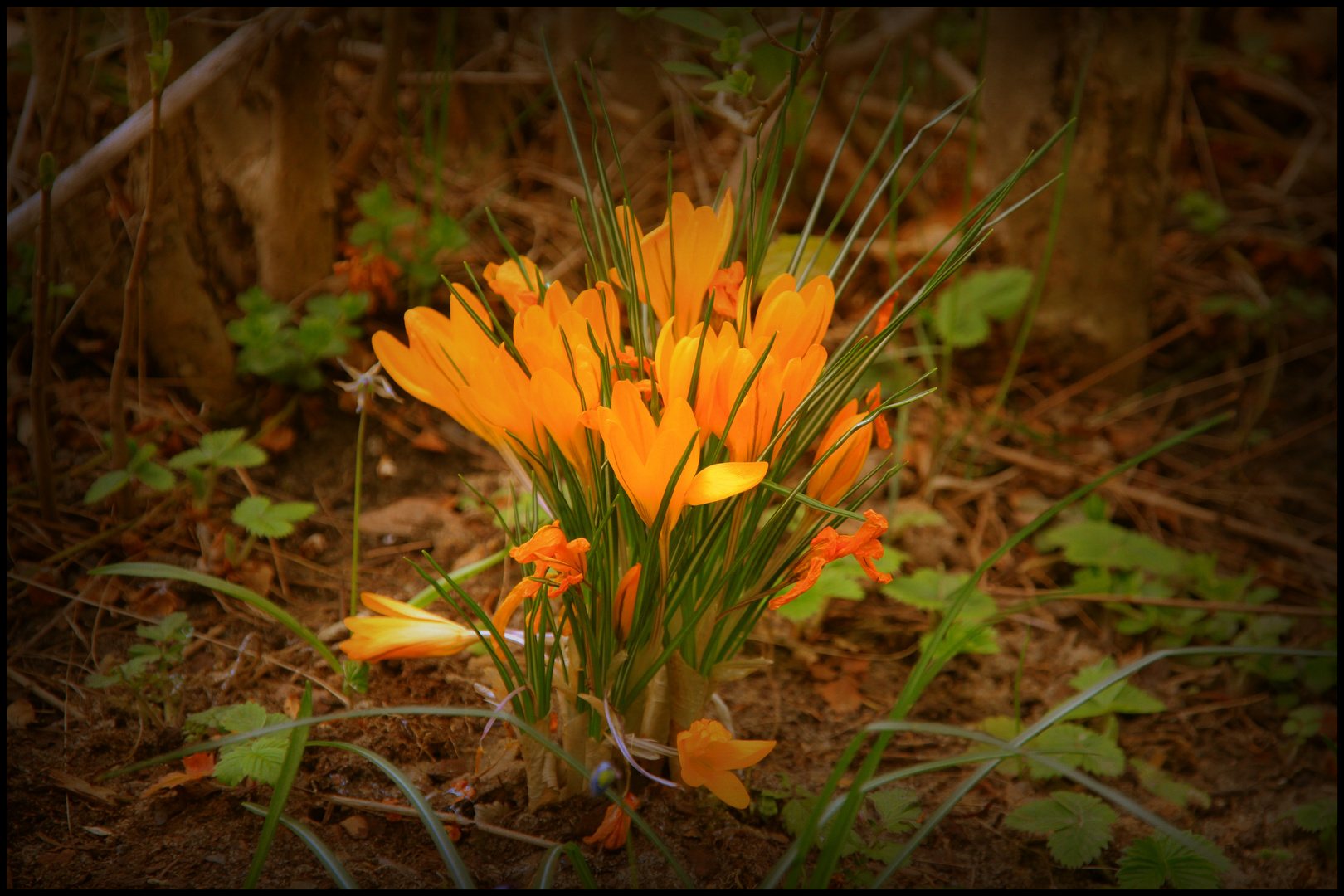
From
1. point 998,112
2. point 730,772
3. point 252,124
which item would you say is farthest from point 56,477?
point 998,112

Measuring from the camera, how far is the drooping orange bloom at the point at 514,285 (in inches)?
37.3

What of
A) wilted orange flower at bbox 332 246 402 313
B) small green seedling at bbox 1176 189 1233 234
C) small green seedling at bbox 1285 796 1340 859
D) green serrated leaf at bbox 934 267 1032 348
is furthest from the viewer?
small green seedling at bbox 1176 189 1233 234

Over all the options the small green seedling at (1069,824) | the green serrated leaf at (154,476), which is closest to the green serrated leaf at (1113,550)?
the small green seedling at (1069,824)

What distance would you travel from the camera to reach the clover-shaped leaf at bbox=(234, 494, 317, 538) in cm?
134

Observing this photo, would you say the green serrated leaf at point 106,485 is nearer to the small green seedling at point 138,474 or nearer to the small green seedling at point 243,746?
the small green seedling at point 138,474

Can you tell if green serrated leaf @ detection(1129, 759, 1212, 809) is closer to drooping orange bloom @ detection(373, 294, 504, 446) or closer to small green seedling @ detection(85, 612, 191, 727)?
drooping orange bloom @ detection(373, 294, 504, 446)

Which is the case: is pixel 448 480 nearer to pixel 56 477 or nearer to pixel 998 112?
pixel 56 477

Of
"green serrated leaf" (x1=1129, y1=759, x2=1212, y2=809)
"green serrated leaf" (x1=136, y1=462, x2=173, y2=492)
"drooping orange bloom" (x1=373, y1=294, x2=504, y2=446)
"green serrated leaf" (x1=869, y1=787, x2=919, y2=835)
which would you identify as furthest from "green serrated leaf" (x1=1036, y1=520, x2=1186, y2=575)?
"green serrated leaf" (x1=136, y1=462, x2=173, y2=492)

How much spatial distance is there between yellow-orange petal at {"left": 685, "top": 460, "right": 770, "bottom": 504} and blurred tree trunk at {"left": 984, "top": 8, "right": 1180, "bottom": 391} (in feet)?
5.95

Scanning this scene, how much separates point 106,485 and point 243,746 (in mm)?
599

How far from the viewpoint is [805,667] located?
5.19 ft

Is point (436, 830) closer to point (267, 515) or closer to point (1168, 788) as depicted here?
point (267, 515)

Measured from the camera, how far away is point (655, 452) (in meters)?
0.79

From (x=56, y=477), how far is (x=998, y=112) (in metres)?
2.37
